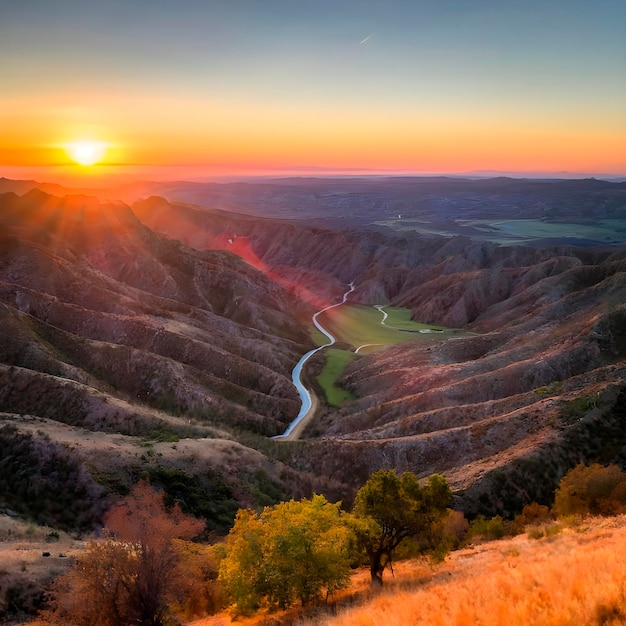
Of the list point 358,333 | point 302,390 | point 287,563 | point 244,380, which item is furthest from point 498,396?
point 358,333

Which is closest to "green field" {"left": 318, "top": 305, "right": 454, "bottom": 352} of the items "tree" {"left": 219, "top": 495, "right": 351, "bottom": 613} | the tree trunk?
the tree trunk

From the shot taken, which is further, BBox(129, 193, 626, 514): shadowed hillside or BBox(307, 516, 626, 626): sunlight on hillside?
BBox(129, 193, 626, 514): shadowed hillside

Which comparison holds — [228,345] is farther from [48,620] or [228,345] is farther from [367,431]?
[48,620]

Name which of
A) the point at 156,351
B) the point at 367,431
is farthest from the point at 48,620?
the point at 156,351

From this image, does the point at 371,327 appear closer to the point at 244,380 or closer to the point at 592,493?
the point at 244,380

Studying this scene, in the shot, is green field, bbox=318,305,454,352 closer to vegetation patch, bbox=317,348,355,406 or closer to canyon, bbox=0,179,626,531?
vegetation patch, bbox=317,348,355,406
